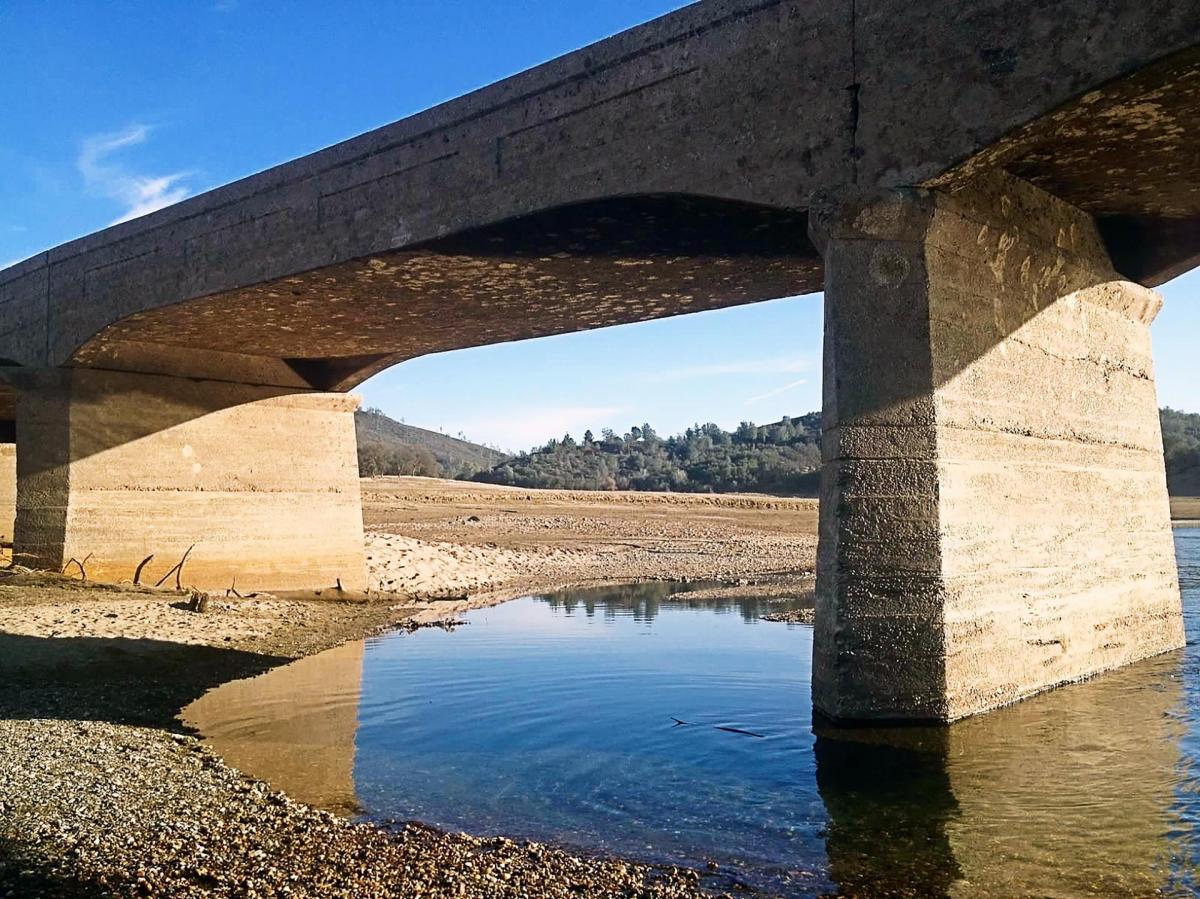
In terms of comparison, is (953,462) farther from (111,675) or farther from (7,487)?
(7,487)

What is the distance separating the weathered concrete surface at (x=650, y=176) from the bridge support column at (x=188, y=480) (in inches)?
30.0

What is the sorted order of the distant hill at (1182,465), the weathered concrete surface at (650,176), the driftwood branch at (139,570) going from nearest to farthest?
1. the weathered concrete surface at (650,176)
2. the driftwood branch at (139,570)
3. the distant hill at (1182,465)

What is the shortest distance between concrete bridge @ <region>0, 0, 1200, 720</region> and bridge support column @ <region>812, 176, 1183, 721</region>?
1.0 inches

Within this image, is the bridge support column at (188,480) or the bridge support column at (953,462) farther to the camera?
the bridge support column at (188,480)

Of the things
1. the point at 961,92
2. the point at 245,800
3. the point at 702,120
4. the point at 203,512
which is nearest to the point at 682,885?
the point at 245,800

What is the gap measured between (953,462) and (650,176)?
3.38 metres

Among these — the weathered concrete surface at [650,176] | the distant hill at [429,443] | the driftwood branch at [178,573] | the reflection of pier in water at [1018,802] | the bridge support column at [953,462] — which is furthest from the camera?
the distant hill at [429,443]

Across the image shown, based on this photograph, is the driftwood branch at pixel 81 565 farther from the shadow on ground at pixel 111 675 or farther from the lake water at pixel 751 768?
the lake water at pixel 751 768

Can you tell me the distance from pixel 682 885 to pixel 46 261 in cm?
1438

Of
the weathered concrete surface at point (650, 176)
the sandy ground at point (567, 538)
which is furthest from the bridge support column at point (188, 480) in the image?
the sandy ground at point (567, 538)

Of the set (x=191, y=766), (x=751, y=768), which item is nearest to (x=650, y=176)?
(x=751, y=768)

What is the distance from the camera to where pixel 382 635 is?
14.5 meters

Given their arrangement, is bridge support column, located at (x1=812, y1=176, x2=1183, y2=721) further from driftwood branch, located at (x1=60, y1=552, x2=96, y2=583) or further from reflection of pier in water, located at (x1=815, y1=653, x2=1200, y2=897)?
driftwood branch, located at (x1=60, y1=552, x2=96, y2=583)

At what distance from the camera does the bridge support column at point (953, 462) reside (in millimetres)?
7930
